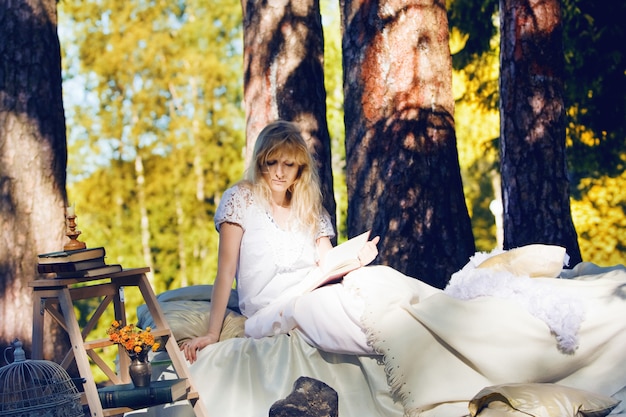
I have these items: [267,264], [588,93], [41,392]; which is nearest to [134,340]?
[41,392]

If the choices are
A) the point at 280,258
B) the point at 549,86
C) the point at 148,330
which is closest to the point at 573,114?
the point at 549,86

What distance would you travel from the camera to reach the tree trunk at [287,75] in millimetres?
7234

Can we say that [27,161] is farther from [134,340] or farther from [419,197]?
[419,197]

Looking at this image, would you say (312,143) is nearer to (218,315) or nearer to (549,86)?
(549,86)

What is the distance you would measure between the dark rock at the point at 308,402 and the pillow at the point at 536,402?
0.67 meters

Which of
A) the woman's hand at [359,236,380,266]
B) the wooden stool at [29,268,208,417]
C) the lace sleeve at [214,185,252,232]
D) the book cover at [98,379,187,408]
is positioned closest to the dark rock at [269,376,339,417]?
the book cover at [98,379,187,408]

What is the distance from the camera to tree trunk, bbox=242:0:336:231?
7.23m

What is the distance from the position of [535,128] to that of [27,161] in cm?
365

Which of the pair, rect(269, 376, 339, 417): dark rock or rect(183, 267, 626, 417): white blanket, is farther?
rect(183, 267, 626, 417): white blanket

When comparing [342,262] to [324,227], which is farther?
[324,227]

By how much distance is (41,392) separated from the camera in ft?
14.5

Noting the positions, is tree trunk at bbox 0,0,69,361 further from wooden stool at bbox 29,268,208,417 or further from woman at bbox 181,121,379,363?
woman at bbox 181,121,379,363

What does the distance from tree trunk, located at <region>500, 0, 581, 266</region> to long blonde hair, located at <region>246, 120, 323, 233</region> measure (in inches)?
68.8

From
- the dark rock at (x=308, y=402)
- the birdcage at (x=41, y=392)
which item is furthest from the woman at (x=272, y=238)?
the birdcage at (x=41, y=392)
